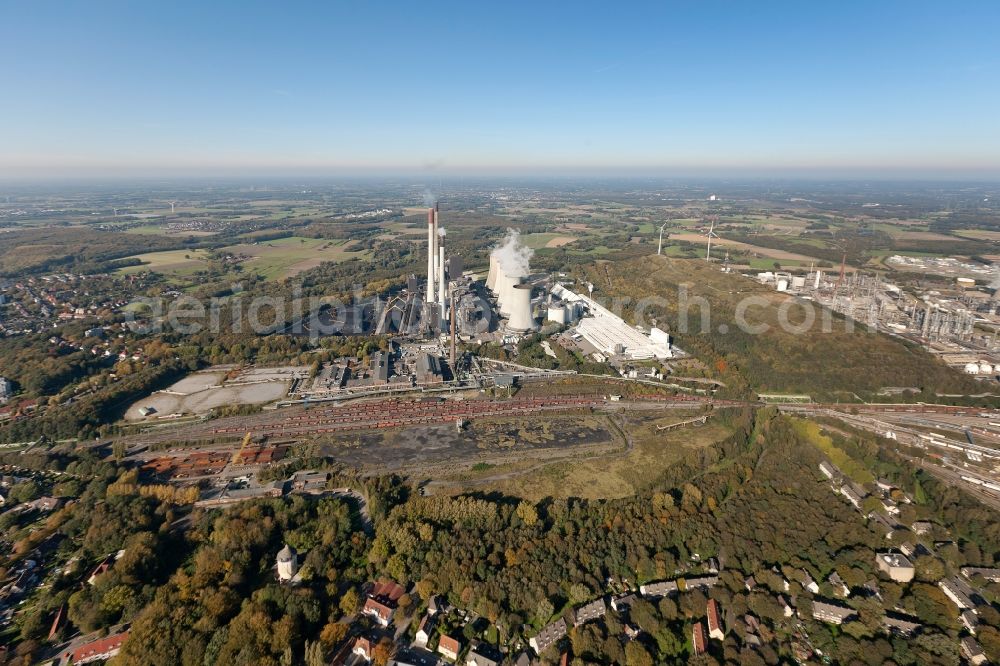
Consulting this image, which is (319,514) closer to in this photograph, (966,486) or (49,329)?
(966,486)

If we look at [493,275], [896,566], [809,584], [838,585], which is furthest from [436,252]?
[896,566]

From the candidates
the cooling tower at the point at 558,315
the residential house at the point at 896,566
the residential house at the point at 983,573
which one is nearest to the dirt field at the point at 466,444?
the residential house at the point at 896,566

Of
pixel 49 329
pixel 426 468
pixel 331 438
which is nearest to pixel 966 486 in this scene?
pixel 426 468

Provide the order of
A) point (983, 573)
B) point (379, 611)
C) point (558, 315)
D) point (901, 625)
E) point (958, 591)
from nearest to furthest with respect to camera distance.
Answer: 1. point (901, 625)
2. point (379, 611)
3. point (958, 591)
4. point (983, 573)
5. point (558, 315)

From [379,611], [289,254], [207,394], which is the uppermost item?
[289,254]

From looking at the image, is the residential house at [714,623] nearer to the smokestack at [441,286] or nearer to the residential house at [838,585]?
the residential house at [838,585]

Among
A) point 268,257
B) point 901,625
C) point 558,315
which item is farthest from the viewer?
point 268,257

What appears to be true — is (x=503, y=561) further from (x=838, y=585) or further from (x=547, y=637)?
(x=838, y=585)

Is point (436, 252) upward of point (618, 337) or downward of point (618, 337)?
upward

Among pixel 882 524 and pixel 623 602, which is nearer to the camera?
pixel 623 602

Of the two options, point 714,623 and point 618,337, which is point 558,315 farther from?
point 714,623

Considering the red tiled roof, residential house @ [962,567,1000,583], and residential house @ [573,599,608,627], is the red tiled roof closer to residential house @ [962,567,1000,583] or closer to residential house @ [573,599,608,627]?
residential house @ [573,599,608,627]
